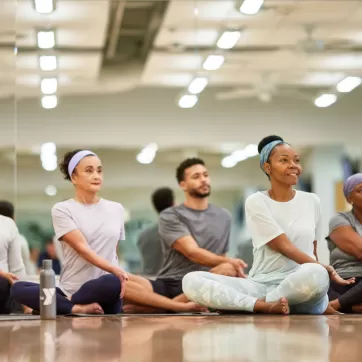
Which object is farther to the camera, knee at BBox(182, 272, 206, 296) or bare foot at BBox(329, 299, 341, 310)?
bare foot at BBox(329, 299, 341, 310)

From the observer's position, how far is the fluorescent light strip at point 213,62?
688 cm

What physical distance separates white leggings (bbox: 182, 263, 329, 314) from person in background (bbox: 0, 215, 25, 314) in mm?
1039

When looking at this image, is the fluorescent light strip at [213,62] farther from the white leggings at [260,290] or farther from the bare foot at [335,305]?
the white leggings at [260,290]

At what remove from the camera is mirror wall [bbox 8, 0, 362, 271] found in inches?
266

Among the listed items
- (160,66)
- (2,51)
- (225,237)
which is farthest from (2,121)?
(160,66)

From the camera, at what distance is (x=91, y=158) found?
4887mm

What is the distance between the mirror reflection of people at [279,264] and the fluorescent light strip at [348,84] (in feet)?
8.78

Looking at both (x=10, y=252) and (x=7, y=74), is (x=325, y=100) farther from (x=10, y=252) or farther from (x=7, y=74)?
(x=10, y=252)

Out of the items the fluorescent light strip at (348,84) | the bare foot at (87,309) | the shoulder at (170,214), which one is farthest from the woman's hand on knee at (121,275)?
the fluorescent light strip at (348,84)

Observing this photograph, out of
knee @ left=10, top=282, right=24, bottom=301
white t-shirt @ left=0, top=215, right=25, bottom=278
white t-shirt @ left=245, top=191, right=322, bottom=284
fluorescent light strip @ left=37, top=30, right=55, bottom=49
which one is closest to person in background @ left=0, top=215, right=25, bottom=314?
white t-shirt @ left=0, top=215, right=25, bottom=278

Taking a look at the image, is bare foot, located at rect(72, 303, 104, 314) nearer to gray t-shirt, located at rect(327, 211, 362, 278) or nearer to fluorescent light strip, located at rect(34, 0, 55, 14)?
gray t-shirt, located at rect(327, 211, 362, 278)

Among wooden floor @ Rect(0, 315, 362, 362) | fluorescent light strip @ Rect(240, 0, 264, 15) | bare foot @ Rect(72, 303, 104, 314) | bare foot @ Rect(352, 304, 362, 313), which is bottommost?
wooden floor @ Rect(0, 315, 362, 362)

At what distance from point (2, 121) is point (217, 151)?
2026 millimetres

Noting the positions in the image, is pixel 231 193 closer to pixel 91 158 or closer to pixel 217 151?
pixel 217 151
